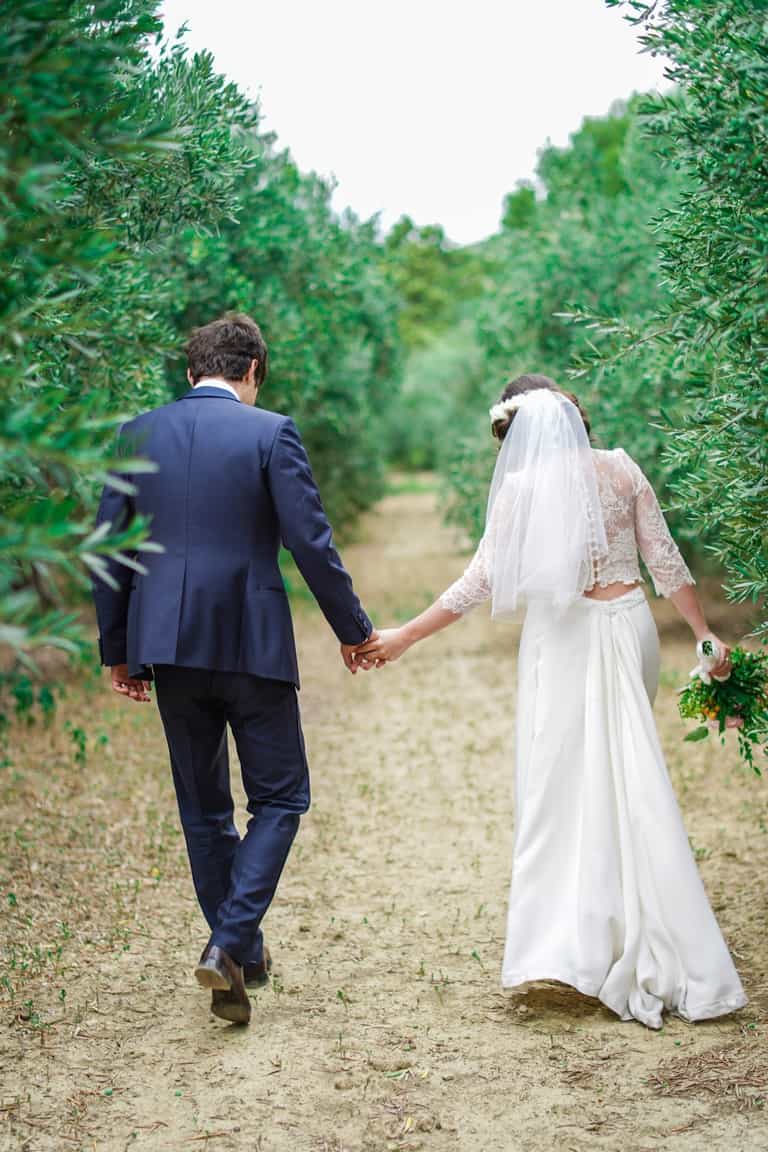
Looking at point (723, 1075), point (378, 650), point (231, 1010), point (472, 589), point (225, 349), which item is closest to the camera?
point (723, 1075)

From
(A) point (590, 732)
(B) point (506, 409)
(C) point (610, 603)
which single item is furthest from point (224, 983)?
(B) point (506, 409)

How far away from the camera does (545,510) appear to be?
4.57 m

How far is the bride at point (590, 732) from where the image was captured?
434 cm

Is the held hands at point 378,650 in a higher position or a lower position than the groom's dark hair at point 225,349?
lower

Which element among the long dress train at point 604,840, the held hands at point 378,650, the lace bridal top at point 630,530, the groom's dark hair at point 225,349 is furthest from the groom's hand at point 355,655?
Result: the groom's dark hair at point 225,349

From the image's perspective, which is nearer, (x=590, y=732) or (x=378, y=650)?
(x=590, y=732)

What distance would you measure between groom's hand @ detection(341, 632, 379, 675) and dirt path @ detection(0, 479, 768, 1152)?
1309mm

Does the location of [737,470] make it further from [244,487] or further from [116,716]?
[116,716]

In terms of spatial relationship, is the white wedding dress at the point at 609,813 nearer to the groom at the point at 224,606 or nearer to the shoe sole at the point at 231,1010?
the groom at the point at 224,606

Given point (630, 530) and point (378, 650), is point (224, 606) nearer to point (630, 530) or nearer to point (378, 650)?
point (378, 650)

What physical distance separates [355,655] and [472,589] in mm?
557

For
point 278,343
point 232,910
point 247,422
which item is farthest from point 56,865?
point 278,343

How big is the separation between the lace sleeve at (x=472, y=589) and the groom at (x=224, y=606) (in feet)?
1.88

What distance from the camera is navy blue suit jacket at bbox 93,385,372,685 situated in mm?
4070
